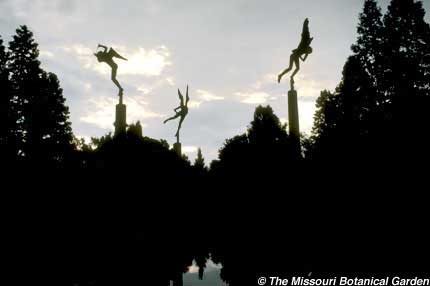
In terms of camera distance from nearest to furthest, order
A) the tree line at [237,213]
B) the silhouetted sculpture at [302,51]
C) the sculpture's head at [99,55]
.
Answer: the tree line at [237,213] < the silhouetted sculpture at [302,51] < the sculpture's head at [99,55]

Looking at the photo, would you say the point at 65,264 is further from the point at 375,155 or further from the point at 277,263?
the point at 375,155

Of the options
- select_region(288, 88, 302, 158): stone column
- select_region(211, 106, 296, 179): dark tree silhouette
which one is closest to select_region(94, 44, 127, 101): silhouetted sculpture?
select_region(211, 106, 296, 179): dark tree silhouette

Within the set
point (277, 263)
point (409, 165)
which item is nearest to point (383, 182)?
point (409, 165)

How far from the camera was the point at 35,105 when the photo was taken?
27.5 metres

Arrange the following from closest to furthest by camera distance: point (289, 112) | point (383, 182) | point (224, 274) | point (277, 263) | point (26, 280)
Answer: point (383, 182)
point (277, 263)
point (26, 280)
point (224, 274)
point (289, 112)

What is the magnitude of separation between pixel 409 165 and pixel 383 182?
88 centimetres

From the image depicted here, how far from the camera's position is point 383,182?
10.9m

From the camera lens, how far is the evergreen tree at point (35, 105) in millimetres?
26547

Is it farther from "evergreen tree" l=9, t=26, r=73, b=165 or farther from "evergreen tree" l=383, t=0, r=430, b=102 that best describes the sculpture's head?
"evergreen tree" l=383, t=0, r=430, b=102

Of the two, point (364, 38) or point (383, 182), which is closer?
point (383, 182)

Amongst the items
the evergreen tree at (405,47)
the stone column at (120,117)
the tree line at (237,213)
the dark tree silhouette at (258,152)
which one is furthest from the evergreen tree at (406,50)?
the stone column at (120,117)

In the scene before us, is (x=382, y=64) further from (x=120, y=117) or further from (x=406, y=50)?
(x=120, y=117)

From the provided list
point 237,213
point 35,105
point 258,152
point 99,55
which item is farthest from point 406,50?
point 35,105

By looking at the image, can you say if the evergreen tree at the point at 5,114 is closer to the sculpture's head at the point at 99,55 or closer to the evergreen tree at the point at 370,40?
the sculpture's head at the point at 99,55
